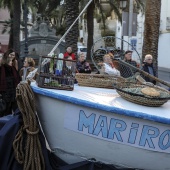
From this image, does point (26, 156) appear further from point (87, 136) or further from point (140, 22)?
point (140, 22)

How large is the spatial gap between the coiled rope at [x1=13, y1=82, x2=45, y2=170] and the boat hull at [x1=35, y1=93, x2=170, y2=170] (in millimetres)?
161

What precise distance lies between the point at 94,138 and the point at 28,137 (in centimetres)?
71

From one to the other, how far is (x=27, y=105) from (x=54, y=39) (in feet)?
56.8

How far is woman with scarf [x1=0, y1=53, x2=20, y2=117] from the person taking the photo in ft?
19.2

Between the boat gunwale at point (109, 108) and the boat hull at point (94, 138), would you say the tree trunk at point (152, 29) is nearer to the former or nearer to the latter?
the boat hull at point (94, 138)

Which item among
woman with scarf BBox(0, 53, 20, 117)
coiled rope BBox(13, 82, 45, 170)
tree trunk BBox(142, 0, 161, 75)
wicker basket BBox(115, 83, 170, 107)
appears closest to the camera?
wicker basket BBox(115, 83, 170, 107)

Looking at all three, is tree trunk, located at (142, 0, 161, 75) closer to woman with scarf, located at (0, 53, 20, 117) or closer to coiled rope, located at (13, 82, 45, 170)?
woman with scarf, located at (0, 53, 20, 117)

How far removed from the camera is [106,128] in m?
3.38

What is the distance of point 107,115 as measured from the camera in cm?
334

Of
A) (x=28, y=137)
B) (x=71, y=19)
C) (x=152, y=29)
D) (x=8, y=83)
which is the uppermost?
(x=71, y=19)

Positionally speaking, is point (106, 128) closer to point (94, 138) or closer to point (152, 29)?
point (94, 138)

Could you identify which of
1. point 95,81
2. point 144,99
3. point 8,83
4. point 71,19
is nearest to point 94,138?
point 144,99

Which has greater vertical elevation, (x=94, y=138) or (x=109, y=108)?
(x=109, y=108)

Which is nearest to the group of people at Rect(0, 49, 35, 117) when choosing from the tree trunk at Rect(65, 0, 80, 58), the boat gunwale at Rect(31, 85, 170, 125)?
the boat gunwale at Rect(31, 85, 170, 125)
